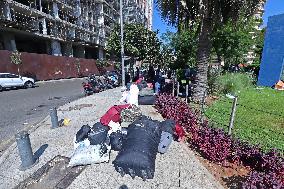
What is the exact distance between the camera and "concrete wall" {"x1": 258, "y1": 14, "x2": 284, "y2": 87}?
55.0 feet

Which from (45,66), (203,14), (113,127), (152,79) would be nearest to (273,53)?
(152,79)

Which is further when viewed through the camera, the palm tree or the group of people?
the group of people

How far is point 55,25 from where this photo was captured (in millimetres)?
34281

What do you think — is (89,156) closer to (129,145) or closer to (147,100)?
(129,145)

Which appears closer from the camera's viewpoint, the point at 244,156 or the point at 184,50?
the point at 244,156

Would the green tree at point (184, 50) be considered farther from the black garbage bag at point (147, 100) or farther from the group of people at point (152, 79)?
the black garbage bag at point (147, 100)

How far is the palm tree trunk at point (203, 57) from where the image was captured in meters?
8.11

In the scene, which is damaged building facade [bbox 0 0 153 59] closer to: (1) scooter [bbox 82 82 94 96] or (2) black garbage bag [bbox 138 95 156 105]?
(1) scooter [bbox 82 82 94 96]

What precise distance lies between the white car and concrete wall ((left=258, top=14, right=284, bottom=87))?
20976 mm

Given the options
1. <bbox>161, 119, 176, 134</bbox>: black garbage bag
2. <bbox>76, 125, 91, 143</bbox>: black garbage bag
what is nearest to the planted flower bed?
<bbox>161, 119, 176, 134</bbox>: black garbage bag

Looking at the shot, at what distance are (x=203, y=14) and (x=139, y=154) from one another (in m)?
6.15

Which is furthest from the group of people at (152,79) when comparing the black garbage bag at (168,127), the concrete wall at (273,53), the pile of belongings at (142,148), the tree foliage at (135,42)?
the concrete wall at (273,53)

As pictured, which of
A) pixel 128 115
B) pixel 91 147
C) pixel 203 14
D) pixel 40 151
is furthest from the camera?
pixel 203 14

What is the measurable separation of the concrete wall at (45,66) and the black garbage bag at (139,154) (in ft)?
70.5
